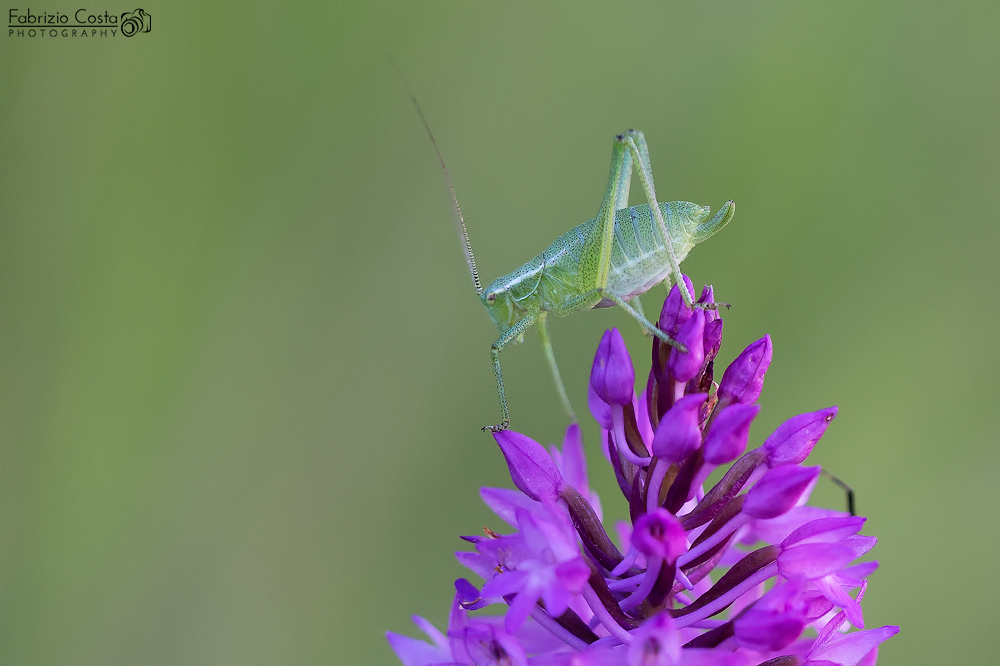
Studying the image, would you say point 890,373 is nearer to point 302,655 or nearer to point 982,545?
A: point 982,545

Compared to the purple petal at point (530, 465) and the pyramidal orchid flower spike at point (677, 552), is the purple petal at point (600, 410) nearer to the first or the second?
the pyramidal orchid flower spike at point (677, 552)

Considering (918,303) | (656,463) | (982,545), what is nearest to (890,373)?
(918,303)

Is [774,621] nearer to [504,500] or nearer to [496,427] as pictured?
[504,500]

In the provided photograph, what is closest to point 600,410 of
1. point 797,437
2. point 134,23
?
point 797,437

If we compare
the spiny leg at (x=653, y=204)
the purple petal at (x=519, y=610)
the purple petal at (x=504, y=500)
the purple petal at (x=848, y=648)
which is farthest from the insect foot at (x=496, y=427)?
the purple petal at (x=848, y=648)

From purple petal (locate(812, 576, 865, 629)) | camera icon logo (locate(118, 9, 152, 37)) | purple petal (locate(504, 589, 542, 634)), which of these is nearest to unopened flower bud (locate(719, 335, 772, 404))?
purple petal (locate(812, 576, 865, 629))

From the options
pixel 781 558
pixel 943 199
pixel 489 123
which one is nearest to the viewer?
pixel 781 558
